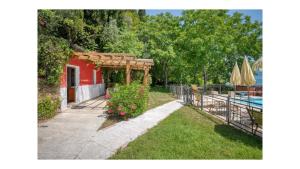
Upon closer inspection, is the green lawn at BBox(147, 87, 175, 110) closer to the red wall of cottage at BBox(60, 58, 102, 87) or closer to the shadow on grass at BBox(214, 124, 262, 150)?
the red wall of cottage at BBox(60, 58, 102, 87)

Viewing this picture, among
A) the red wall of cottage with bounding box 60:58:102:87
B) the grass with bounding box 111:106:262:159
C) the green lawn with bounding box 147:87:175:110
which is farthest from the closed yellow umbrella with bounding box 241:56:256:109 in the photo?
the red wall of cottage with bounding box 60:58:102:87

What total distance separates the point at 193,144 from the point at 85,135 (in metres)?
2.97

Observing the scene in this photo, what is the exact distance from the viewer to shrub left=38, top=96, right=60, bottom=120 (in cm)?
703

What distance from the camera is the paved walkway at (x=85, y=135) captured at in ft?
14.7

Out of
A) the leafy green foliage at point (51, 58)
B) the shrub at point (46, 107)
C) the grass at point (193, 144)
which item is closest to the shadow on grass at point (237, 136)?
A: the grass at point (193, 144)

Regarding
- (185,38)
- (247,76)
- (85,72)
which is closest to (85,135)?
(247,76)

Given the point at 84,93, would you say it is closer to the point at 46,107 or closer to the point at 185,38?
the point at 46,107

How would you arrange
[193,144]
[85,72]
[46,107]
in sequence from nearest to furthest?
[193,144], [46,107], [85,72]

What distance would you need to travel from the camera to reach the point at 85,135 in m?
5.61

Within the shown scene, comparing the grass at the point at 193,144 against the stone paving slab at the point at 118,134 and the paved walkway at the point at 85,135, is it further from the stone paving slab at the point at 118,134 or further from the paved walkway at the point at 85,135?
the paved walkway at the point at 85,135

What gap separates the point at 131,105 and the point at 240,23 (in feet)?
55.4
